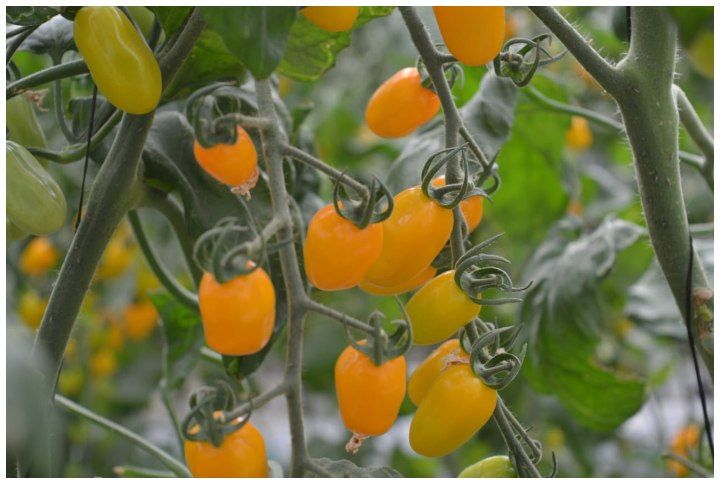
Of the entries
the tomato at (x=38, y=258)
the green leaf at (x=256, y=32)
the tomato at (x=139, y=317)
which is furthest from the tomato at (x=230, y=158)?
the tomato at (x=139, y=317)

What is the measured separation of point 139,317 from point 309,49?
→ 1.12 meters

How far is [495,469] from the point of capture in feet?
1.52

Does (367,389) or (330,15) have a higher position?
(330,15)

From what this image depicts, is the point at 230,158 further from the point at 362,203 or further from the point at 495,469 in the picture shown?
the point at 495,469

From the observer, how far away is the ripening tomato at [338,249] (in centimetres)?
41

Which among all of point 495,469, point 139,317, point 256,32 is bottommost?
point 139,317

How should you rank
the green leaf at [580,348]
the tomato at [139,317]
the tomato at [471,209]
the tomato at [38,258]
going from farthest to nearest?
1. the tomato at [139,317]
2. the tomato at [38,258]
3. the green leaf at [580,348]
4. the tomato at [471,209]

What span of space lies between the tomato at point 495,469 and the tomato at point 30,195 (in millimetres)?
286

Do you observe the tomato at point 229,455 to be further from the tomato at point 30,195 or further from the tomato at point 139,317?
the tomato at point 139,317

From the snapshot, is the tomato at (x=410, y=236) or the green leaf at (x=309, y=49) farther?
the green leaf at (x=309, y=49)

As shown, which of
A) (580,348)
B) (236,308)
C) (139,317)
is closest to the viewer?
(236,308)

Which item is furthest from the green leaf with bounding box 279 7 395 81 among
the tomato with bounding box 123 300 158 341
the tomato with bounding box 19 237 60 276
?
the tomato with bounding box 123 300 158 341

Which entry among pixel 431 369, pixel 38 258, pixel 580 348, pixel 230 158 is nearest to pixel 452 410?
pixel 431 369

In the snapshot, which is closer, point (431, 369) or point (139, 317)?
point (431, 369)
